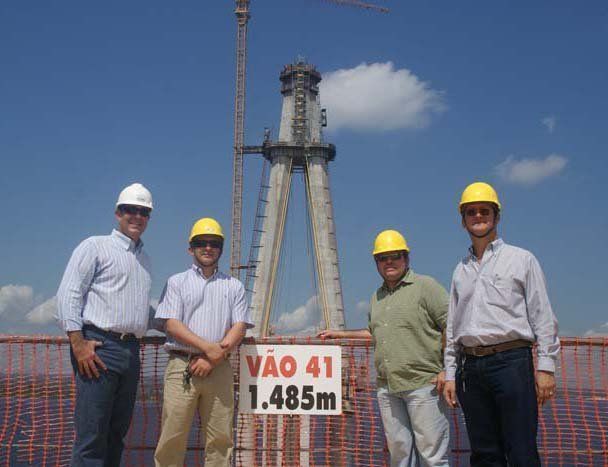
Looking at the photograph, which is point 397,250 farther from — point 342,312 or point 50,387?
point 342,312

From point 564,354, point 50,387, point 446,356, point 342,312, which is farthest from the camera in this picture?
point 342,312

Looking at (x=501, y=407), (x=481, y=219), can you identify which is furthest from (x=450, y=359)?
(x=481, y=219)

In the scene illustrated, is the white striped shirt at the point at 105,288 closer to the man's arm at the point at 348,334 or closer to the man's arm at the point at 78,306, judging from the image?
the man's arm at the point at 78,306

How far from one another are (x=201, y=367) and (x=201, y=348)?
0.50 ft

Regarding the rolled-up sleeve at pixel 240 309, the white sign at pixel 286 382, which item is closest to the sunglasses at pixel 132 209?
the rolled-up sleeve at pixel 240 309

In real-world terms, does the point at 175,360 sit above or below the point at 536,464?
above

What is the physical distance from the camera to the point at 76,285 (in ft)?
14.0

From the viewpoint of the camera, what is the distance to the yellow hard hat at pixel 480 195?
3.92 metres

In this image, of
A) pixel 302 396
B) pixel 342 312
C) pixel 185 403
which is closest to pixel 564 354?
pixel 302 396

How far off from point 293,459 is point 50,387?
103 inches

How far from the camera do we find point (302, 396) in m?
5.63

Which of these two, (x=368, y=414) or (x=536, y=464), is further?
(x=368, y=414)

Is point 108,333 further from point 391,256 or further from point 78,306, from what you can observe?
point 391,256

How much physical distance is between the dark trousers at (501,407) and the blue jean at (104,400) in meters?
2.38
